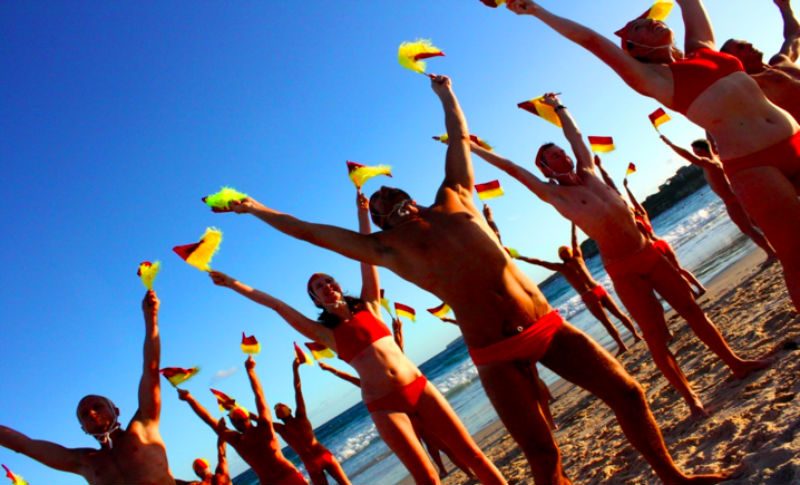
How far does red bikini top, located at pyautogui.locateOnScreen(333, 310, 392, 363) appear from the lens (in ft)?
16.7

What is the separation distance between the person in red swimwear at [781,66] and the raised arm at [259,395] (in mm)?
6068

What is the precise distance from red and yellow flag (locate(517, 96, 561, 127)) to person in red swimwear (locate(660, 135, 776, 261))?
16.6ft

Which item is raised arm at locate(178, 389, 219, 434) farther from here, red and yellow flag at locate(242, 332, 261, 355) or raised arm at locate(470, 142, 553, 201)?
raised arm at locate(470, 142, 553, 201)

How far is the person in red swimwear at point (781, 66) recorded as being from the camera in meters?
4.91

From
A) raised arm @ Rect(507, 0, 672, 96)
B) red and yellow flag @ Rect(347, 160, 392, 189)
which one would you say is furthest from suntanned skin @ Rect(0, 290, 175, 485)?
raised arm @ Rect(507, 0, 672, 96)

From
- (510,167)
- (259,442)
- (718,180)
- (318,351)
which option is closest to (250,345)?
(318,351)

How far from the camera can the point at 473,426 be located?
14836 millimetres

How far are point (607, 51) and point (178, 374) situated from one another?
4.62 m

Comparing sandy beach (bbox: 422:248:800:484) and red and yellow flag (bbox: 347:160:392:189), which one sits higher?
red and yellow flag (bbox: 347:160:392:189)

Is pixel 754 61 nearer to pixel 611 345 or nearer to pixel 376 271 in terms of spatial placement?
pixel 376 271

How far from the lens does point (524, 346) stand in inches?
124

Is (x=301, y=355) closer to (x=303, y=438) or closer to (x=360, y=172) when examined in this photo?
(x=303, y=438)

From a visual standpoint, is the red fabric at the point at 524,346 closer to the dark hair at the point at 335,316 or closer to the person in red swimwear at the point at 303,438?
the dark hair at the point at 335,316

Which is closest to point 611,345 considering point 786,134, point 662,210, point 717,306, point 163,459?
point 717,306
